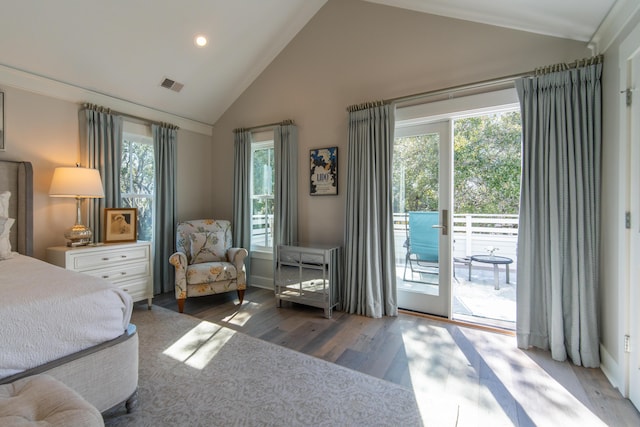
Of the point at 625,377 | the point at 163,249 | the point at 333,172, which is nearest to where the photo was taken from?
the point at 625,377

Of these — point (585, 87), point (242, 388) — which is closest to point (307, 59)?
point (585, 87)

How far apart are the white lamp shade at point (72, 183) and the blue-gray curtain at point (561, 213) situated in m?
3.90

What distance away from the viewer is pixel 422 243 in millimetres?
3031

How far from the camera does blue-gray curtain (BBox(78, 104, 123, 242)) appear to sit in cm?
312

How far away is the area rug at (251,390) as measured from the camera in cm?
156

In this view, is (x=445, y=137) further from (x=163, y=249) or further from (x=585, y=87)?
(x=163, y=249)

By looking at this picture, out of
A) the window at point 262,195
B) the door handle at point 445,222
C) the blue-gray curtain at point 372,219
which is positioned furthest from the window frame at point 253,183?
the door handle at point 445,222

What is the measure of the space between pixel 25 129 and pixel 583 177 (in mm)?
4849

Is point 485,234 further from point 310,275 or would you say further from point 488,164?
point 310,275

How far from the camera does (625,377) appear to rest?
68.0 inches

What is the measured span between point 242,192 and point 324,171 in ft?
4.26

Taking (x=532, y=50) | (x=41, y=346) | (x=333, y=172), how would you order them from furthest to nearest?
(x=333, y=172), (x=532, y=50), (x=41, y=346)

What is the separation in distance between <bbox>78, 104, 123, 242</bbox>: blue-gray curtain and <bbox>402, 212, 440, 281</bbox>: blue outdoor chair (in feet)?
11.1

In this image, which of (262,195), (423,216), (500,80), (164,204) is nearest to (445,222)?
(423,216)
